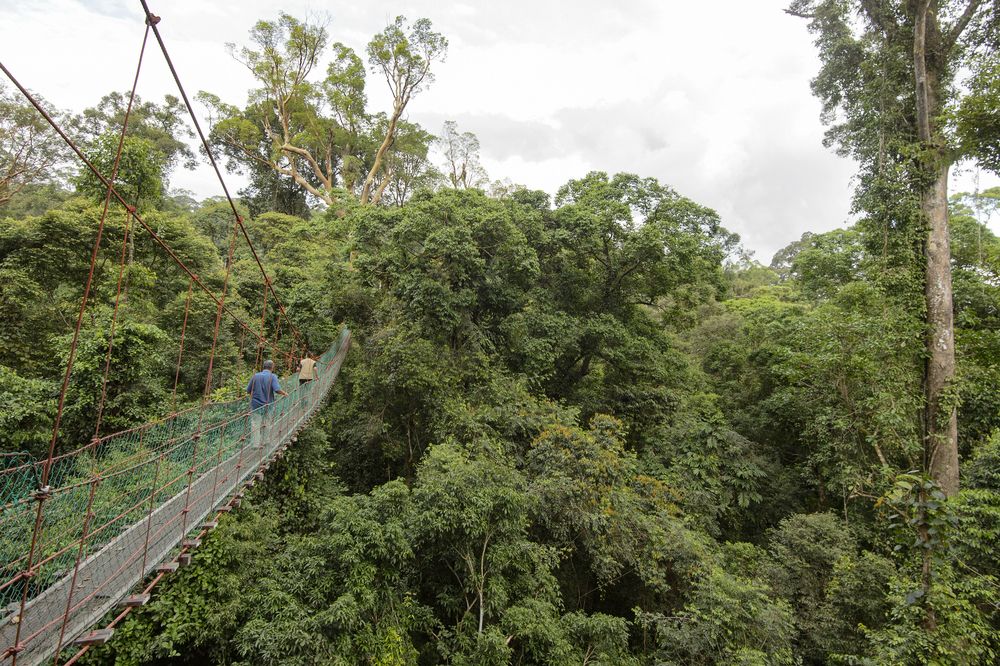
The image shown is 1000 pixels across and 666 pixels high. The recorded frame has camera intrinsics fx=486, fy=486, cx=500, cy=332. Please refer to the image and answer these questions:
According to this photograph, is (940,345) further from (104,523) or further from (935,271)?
(104,523)

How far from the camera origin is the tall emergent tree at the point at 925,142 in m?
4.45

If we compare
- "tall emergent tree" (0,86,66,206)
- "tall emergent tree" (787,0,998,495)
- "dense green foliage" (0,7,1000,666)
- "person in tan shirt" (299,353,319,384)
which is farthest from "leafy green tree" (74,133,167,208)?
"tall emergent tree" (787,0,998,495)

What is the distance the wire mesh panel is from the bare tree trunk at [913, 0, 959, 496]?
5.86 meters

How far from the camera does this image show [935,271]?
4613 millimetres

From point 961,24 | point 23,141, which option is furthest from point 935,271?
point 23,141

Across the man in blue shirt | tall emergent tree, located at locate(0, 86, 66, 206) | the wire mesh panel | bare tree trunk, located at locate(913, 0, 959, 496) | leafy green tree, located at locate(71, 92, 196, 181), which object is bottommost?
the wire mesh panel

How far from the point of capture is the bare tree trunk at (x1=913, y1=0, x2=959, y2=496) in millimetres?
4402

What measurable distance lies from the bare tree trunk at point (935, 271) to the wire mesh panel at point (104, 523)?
19.2 ft

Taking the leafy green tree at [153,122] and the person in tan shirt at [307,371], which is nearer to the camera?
the person in tan shirt at [307,371]

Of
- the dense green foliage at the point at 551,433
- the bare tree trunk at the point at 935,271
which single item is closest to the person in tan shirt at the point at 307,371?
the dense green foliage at the point at 551,433

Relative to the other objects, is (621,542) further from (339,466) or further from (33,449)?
(33,449)

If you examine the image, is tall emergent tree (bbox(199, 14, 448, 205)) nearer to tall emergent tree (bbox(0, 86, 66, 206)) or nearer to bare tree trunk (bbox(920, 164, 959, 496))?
tall emergent tree (bbox(0, 86, 66, 206))

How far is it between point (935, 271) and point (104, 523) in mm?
7476

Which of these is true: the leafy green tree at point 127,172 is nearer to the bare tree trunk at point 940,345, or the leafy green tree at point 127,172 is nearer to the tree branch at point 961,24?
the bare tree trunk at point 940,345
